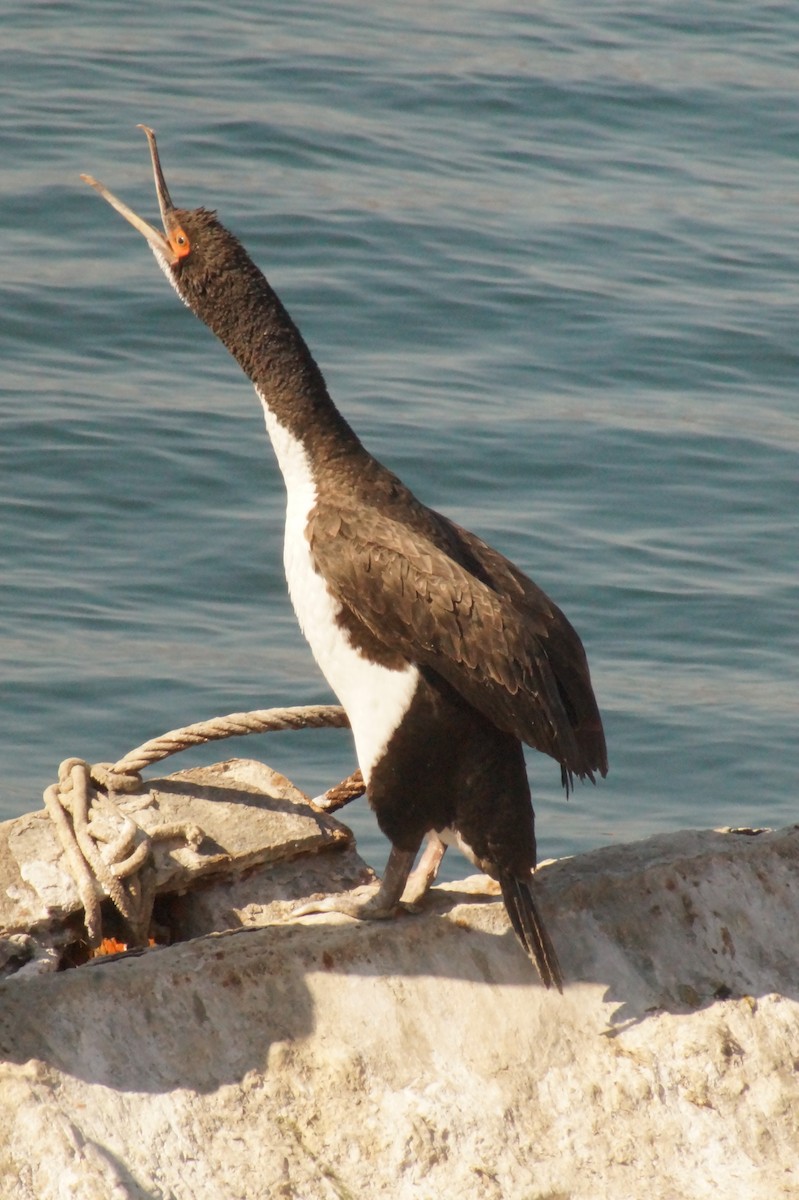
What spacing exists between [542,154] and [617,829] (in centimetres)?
675

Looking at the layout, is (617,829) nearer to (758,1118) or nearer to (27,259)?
(758,1118)

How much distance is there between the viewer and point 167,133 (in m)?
11.5

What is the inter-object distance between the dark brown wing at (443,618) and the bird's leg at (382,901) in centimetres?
38

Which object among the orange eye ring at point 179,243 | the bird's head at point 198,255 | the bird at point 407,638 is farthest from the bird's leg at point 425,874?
the orange eye ring at point 179,243

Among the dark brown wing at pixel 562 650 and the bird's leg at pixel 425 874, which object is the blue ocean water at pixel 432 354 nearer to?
the bird's leg at pixel 425 874

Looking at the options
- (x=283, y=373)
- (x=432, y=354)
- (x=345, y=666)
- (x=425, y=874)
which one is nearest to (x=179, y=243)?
(x=283, y=373)

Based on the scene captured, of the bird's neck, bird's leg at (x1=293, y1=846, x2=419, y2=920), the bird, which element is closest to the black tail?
the bird

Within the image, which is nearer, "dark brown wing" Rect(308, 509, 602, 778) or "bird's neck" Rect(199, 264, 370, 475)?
"dark brown wing" Rect(308, 509, 602, 778)

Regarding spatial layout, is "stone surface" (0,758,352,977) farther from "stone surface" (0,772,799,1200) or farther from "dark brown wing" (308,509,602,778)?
"dark brown wing" (308,509,602,778)

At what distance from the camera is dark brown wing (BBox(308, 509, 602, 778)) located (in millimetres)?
3662

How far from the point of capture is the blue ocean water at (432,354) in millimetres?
6984

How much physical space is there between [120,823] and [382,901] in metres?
0.57

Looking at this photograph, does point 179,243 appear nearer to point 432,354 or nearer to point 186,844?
point 186,844

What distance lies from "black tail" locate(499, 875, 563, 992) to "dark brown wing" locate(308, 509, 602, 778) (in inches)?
11.5
